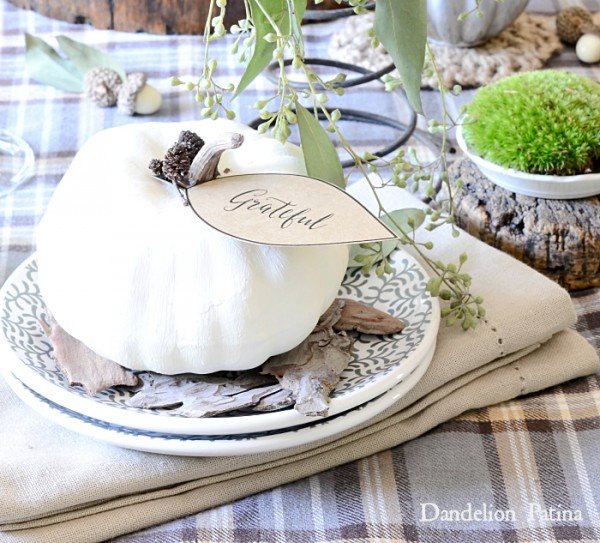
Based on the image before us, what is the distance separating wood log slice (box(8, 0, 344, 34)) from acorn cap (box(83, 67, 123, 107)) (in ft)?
0.67

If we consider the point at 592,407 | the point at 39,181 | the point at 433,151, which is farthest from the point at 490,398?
the point at 39,181

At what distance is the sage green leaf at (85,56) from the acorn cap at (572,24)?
0.64 metres

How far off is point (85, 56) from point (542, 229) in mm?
697

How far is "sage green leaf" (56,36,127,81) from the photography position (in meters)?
1.19

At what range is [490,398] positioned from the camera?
2.23ft

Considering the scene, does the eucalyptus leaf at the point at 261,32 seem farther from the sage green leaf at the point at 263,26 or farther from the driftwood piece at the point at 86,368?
the driftwood piece at the point at 86,368

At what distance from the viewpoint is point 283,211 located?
21.9 inches

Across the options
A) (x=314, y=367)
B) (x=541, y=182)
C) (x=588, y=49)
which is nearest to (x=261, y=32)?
(x=314, y=367)

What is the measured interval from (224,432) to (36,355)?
0.16 m

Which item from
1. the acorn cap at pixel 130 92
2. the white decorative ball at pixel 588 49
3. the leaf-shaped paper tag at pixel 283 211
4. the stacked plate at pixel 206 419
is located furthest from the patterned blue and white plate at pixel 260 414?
the white decorative ball at pixel 588 49

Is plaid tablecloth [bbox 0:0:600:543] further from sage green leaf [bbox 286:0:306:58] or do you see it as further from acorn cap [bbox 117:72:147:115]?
acorn cap [bbox 117:72:147:115]

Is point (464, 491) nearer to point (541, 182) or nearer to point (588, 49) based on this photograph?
point (541, 182)

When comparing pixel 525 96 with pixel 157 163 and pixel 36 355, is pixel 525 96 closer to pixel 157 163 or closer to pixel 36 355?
pixel 157 163

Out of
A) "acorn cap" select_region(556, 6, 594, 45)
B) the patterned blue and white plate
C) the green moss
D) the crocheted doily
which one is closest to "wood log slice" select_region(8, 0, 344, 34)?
the crocheted doily
